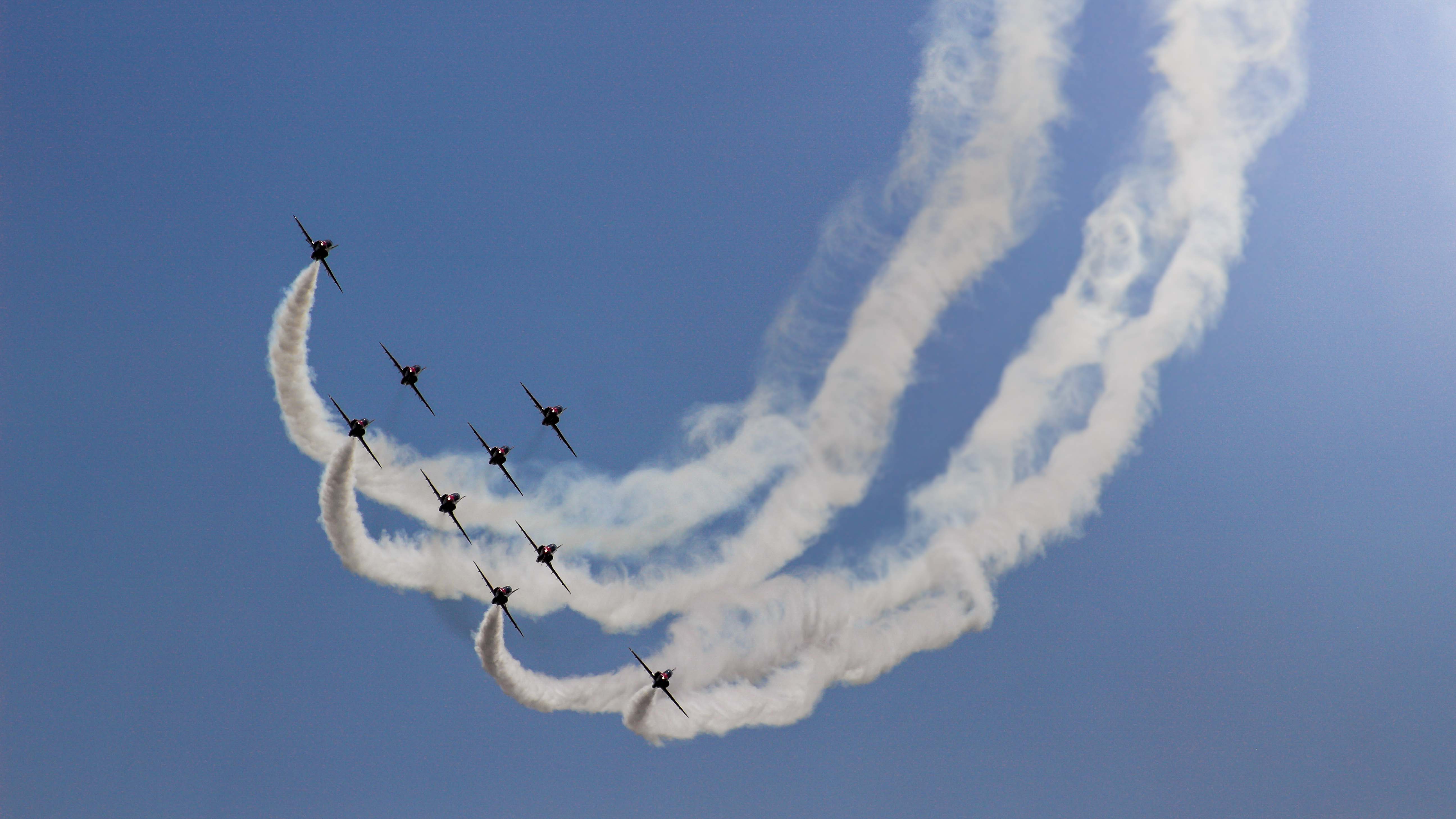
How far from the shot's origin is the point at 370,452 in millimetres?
48125

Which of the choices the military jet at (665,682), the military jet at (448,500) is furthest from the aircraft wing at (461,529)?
the military jet at (665,682)

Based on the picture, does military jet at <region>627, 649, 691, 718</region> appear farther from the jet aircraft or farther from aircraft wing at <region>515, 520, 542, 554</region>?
aircraft wing at <region>515, 520, 542, 554</region>

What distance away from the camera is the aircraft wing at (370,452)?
4872 cm

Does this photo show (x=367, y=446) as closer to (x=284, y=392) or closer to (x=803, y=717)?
(x=284, y=392)

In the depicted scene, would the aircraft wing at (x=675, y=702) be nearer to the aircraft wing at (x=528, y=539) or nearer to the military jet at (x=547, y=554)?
the military jet at (x=547, y=554)

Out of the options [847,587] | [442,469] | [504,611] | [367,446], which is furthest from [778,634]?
[367,446]

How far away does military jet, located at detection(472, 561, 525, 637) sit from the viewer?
167 feet

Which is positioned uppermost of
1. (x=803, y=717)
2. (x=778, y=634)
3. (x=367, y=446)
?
(x=367, y=446)

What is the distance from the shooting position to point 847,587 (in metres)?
Result: 50.5

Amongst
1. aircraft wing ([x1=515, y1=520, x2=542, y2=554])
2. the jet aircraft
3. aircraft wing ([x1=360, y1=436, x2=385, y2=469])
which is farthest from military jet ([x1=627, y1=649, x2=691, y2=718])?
aircraft wing ([x1=360, y1=436, x2=385, y2=469])

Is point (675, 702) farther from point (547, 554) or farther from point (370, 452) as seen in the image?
point (370, 452)

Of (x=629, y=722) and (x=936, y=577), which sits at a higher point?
(x=936, y=577)

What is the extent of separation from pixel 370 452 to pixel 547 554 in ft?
33.2

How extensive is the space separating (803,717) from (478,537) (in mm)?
19141
